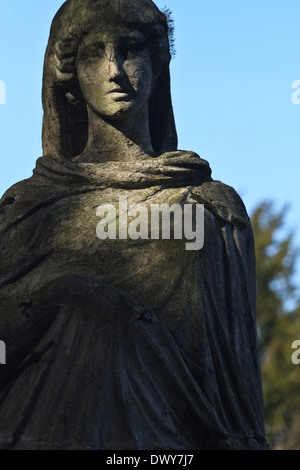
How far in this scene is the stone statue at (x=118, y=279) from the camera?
688cm

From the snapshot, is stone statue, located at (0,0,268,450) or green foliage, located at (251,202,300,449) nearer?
stone statue, located at (0,0,268,450)

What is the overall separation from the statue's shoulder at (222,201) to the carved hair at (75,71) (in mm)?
521

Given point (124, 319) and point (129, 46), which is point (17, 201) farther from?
point (124, 319)

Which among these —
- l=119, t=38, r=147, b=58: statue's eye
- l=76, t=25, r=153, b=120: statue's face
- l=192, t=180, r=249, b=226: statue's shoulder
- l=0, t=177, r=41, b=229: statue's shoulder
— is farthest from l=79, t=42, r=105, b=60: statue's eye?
l=192, t=180, r=249, b=226: statue's shoulder

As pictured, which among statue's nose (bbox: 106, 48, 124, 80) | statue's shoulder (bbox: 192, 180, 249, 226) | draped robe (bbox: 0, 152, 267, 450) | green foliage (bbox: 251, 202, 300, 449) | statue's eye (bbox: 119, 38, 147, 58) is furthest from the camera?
green foliage (bbox: 251, 202, 300, 449)

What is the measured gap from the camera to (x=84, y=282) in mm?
7027

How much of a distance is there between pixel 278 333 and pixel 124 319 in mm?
21146

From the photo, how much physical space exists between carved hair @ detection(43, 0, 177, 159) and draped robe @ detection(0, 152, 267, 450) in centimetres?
35

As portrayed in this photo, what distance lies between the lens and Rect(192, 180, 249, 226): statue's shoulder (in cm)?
767

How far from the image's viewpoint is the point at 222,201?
305 inches

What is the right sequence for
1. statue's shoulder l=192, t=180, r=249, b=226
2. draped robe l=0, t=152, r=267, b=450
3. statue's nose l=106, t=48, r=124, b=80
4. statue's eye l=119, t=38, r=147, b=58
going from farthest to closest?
statue's eye l=119, t=38, r=147, b=58 → statue's nose l=106, t=48, r=124, b=80 → statue's shoulder l=192, t=180, r=249, b=226 → draped robe l=0, t=152, r=267, b=450

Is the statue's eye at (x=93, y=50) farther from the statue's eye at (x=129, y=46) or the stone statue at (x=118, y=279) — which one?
the statue's eye at (x=129, y=46)

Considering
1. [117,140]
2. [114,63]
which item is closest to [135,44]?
[114,63]

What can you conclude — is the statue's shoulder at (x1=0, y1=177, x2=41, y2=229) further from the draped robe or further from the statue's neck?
the statue's neck
